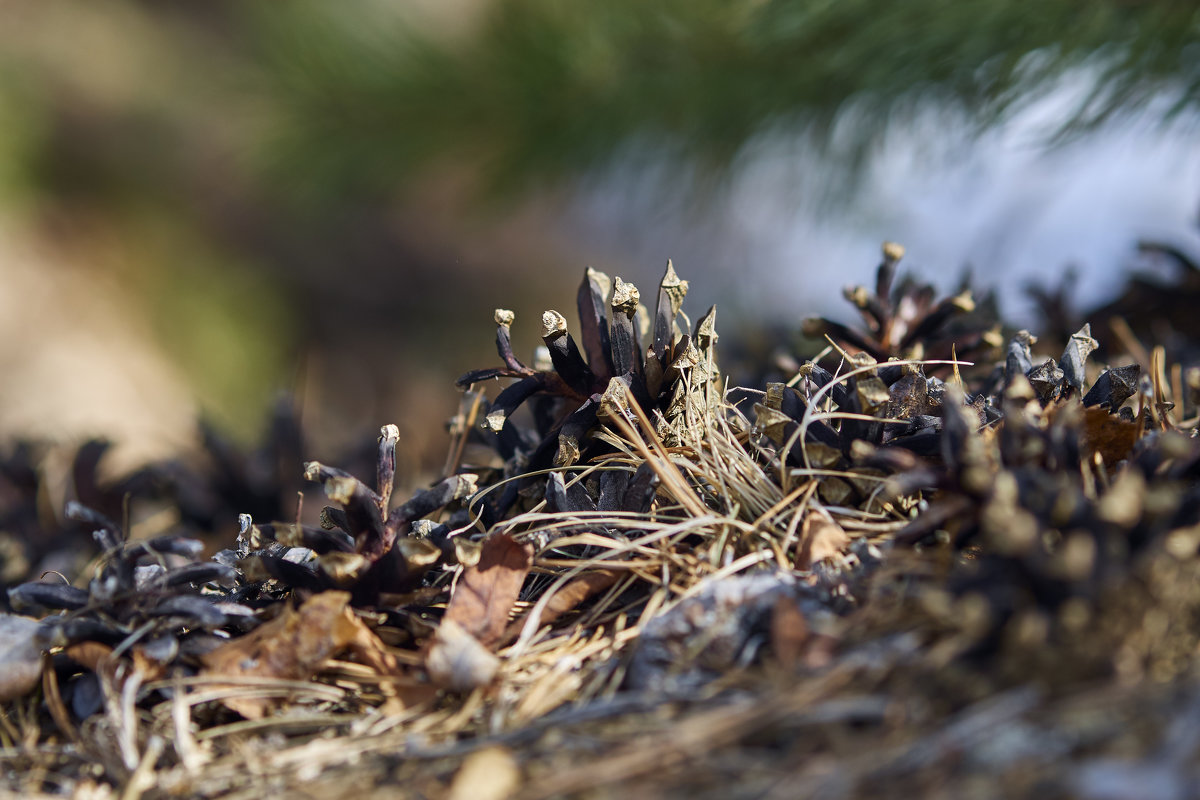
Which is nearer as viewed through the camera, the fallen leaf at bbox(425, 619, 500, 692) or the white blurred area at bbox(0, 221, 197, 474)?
the fallen leaf at bbox(425, 619, 500, 692)

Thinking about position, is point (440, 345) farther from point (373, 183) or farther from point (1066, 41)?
point (1066, 41)

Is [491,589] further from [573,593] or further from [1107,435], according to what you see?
[1107,435]

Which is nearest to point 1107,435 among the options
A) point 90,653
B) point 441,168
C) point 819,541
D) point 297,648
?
point 819,541

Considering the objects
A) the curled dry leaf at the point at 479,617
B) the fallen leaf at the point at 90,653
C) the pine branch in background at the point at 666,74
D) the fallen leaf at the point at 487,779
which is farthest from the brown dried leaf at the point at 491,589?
the pine branch in background at the point at 666,74

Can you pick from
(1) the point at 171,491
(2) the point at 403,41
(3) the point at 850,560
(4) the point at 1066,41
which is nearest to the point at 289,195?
(2) the point at 403,41

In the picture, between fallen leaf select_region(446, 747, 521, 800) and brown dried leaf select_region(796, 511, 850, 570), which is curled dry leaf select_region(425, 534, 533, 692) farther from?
brown dried leaf select_region(796, 511, 850, 570)

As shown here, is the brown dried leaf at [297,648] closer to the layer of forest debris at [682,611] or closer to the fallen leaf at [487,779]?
the layer of forest debris at [682,611]

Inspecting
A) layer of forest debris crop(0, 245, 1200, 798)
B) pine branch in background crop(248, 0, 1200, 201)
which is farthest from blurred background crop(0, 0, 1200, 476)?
layer of forest debris crop(0, 245, 1200, 798)
